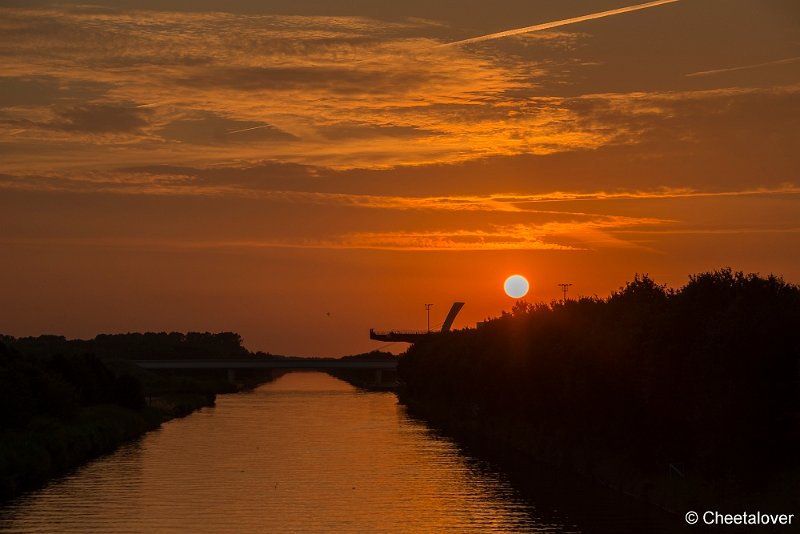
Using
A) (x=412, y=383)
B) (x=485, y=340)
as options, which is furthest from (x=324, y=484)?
(x=412, y=383)

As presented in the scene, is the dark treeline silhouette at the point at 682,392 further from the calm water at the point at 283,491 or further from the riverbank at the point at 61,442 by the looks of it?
the riverbank at the point at 61,442

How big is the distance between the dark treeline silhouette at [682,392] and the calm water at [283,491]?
20.6 ft

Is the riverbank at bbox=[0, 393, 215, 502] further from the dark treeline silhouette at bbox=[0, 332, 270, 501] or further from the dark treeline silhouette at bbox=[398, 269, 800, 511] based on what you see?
the dark treeline silhouette at bbox=[398, 269, 800, 511]

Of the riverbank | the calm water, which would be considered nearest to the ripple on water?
the calm water

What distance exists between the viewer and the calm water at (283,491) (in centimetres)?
5778

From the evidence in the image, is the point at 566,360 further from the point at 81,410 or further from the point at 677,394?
the point at 81,410

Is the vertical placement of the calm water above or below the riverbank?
below

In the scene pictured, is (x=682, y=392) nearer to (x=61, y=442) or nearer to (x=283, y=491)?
(x=283, y=491)

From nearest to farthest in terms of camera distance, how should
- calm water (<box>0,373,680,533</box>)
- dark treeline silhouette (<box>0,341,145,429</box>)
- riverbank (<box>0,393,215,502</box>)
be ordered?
calm water (<box>0,373,680,533</box>)
riverbank (<box>0,393,215,502</box>)
dark treeline silhouette (<box>0,341,145,429</box>)

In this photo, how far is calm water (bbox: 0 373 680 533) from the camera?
5778 centimetres

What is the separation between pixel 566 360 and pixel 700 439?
2546 centimetres

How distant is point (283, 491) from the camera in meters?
70.7

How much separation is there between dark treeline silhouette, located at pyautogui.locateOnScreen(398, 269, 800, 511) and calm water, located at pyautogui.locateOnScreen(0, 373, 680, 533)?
247 inches

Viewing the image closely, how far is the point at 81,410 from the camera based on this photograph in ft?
370
